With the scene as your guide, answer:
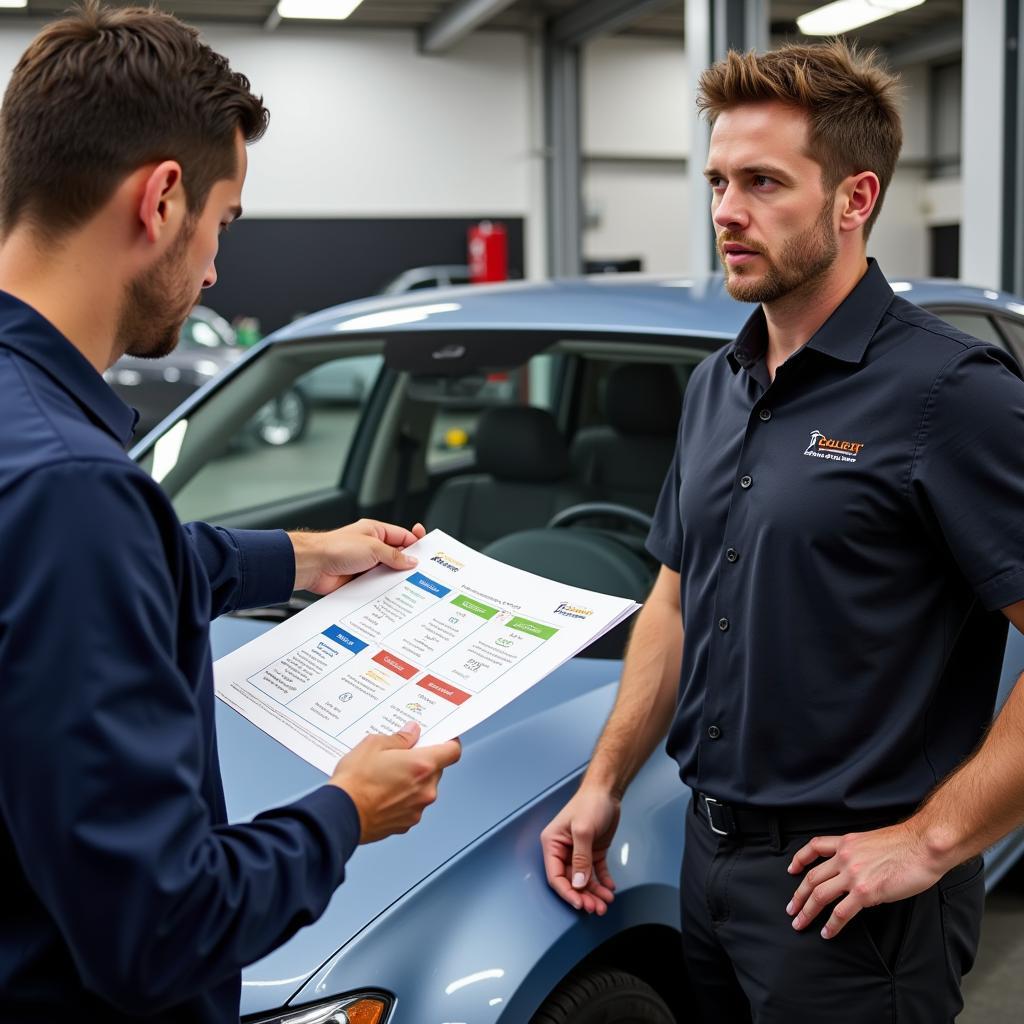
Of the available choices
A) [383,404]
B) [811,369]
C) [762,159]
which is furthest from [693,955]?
[383,404]

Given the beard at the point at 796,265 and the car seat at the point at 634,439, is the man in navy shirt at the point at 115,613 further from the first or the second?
the car seat at the point at 634,439

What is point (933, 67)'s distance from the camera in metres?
19.7

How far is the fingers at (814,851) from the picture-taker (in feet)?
4.69

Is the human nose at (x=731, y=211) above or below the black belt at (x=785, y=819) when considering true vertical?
above

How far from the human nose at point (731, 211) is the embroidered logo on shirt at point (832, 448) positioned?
0.98 feet

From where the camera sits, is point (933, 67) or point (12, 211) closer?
point (12, 211)

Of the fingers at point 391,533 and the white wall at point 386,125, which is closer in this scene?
the fingers at point 391,533

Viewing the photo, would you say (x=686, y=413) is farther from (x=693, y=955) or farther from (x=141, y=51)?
(x=141, y=51)

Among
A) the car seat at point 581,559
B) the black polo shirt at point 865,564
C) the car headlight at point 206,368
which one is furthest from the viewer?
the car headlight at point 206,368

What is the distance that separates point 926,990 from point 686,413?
815 millimetres

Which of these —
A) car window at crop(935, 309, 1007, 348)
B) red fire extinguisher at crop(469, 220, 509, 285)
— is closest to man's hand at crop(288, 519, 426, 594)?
car window at crop(935, 309, 1007, 348)

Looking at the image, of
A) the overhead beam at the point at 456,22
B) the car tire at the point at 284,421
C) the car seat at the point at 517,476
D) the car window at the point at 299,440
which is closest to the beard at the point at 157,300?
the car seat at the point at 517,476

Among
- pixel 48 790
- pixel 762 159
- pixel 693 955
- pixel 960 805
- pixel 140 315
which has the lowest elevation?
pixel 693 955

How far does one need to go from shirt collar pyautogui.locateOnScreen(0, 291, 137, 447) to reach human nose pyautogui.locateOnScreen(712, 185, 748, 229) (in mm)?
884
